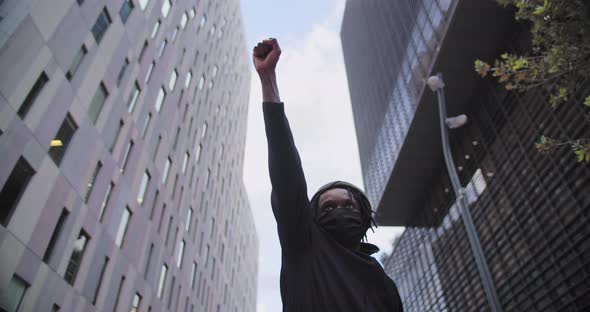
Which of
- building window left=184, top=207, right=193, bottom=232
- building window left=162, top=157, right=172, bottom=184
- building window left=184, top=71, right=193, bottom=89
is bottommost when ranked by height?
building window left=184, top=207, right=193, bottom=232

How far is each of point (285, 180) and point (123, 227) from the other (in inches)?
734

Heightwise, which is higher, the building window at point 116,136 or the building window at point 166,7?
the building window at point 166,7

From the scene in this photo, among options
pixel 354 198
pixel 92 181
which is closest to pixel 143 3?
pixel 92 181

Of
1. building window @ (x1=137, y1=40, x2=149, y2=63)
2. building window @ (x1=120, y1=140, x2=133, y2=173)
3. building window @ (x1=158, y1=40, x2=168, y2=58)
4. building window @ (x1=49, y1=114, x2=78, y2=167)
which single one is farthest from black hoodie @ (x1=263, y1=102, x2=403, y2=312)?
building window @ (x1=158, y1=40, x2=168, y2=58)

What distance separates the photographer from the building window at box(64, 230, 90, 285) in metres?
13.8

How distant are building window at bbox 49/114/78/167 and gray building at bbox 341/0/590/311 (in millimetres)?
15766

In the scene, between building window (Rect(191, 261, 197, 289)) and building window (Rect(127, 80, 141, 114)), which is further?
building window (Rect(191, 261, 197, 289))

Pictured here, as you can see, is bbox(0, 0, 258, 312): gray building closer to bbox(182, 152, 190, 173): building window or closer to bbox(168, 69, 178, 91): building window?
bbox(168, 69, 178, 91): building window

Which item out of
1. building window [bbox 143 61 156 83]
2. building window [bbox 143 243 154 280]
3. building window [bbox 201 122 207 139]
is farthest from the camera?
building window [bbox 201 122 207 139]

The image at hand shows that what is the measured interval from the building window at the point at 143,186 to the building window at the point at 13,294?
28.3 ft

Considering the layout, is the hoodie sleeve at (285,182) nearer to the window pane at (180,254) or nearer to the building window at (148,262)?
the building window at (148,262)

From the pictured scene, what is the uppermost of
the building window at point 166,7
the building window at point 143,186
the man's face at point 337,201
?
the building window at point 166,7

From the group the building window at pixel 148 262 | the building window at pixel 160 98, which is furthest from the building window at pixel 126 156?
the building window at pixel 148 262

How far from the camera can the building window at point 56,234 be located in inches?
497
